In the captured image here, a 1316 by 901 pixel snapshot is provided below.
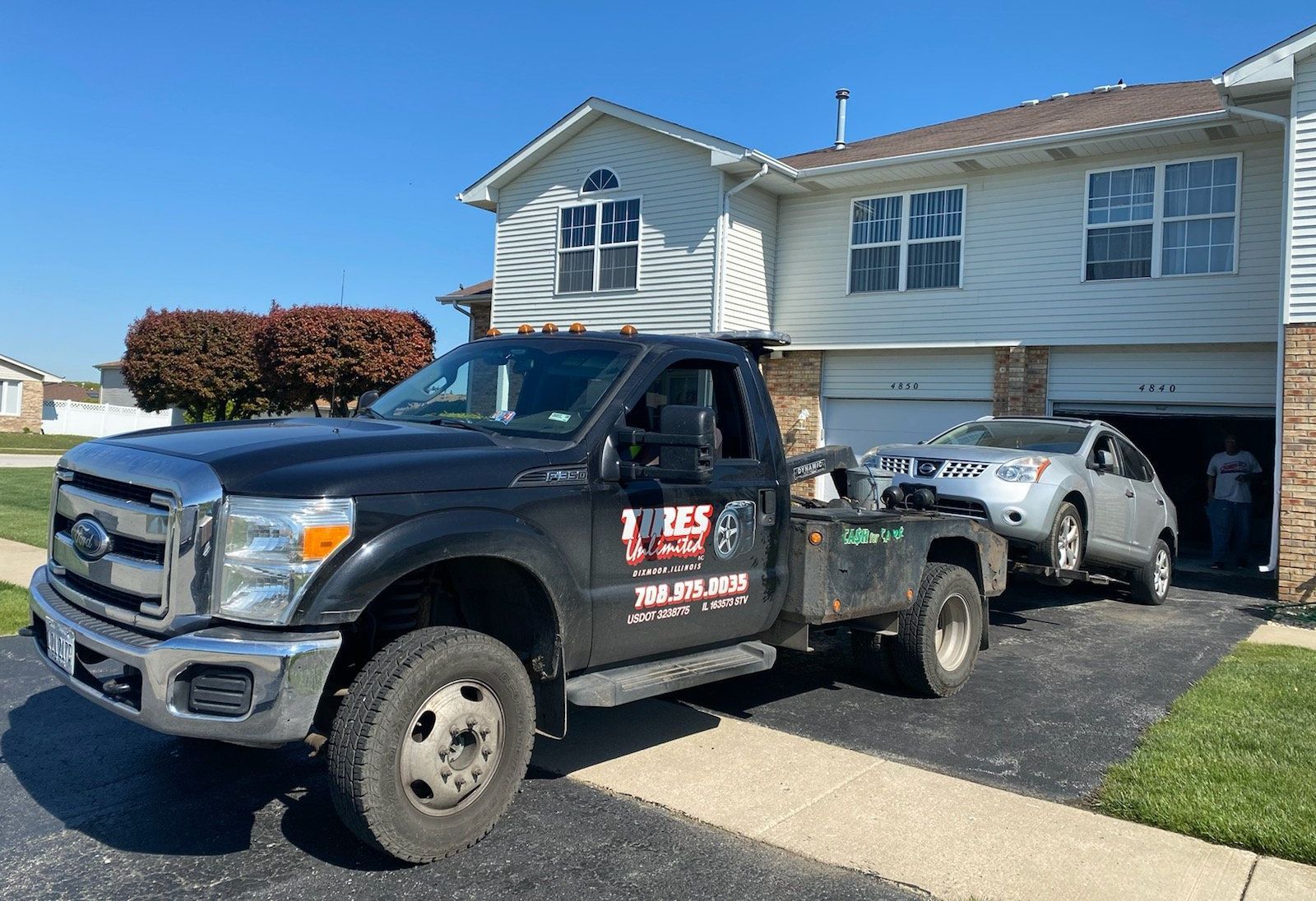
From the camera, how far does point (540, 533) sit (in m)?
4.10

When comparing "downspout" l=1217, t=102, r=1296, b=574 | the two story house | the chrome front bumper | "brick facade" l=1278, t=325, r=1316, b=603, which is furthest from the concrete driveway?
the two story house

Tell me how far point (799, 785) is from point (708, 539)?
1250mm

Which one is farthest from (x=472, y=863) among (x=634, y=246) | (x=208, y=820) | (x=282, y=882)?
(x=634, y=246)

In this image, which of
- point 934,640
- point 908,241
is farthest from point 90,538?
point 908,241

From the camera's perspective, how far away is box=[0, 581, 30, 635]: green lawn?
7668 mm

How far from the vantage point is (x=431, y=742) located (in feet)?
12.4

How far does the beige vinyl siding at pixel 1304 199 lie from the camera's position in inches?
443

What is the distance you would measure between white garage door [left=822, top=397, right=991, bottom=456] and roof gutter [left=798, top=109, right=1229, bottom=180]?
3688 millimetres

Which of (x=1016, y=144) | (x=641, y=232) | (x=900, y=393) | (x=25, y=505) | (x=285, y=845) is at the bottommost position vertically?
(x=285, y=845)

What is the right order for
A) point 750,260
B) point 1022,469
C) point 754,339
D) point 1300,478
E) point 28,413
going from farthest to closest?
point 28,413 → point 750,260 → point 1300,478 → point 1022,469 → point 754,339

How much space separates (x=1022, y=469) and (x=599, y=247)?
1141cm

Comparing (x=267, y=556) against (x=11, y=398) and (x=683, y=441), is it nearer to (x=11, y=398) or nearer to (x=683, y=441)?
(x=683, y=441)

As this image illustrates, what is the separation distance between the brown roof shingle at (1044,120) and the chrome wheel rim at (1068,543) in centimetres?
767

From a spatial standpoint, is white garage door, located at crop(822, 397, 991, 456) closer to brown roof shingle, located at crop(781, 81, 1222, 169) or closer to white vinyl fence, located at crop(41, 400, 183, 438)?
brown roof shingle, located at crop(781, 81, 1222, 169)
